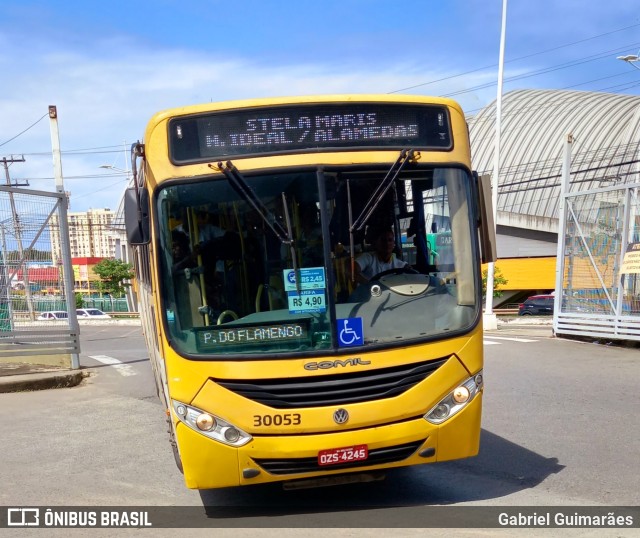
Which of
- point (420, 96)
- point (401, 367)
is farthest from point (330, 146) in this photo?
point (401, 367)

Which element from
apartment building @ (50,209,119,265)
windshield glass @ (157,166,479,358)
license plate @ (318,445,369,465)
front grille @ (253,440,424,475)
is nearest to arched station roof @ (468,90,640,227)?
windshield glass @ (157,166,479,358)

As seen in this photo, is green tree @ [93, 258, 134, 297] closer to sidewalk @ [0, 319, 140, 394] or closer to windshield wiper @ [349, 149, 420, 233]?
sidewalk @ [0, 319, 140, 394]

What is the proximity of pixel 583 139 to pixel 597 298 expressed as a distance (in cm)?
4308

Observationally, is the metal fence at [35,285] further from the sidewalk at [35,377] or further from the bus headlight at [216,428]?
the bus headlight at [216,428]

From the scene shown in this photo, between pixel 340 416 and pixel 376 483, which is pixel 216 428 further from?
pixel 376 483

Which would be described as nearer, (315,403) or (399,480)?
(315,403)

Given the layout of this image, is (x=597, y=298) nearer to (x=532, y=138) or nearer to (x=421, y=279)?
(x=421, y=279)

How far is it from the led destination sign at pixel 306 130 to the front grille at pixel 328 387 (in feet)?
5.43

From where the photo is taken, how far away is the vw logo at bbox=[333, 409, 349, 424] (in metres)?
5.38

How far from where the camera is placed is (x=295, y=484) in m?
5.64

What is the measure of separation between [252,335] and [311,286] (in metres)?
0.54

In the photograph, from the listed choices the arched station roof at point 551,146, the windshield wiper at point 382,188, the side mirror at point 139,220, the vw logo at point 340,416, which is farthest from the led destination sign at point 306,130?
the arched station roof at point 551,146

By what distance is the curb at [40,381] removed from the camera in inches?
505

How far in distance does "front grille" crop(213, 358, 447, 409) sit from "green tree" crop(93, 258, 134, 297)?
58.3 meters
